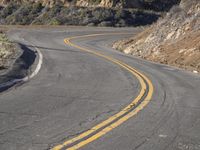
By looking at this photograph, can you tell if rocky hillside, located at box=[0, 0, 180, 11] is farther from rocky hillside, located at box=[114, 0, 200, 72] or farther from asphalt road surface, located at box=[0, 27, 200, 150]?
asphalt road surface, located at box=[0, 27, 200, 150]

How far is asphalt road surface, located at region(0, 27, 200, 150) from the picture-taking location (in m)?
7.59

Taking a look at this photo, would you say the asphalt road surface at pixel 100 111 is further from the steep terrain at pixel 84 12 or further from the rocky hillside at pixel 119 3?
the rocky hillside at pixel 119 3

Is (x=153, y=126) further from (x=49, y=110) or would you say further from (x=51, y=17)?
(x=51, y=17)

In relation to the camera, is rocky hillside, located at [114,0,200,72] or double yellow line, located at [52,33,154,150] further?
rocky hillside, located at [114,0,200,72]

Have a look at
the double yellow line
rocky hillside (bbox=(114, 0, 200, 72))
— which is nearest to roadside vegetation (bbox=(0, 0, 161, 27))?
rocky hillside (bbox=(114, 0, 200, 72))

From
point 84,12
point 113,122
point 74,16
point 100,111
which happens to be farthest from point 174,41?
point 84,12

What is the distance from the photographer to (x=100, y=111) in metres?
9.78

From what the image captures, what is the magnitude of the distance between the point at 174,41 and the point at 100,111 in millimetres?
17411

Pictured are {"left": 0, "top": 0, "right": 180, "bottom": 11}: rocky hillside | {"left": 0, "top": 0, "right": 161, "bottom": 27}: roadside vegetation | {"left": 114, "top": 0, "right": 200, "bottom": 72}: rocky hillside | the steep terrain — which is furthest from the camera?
{"left": 0, "top": 0, "right": 180, "bottom": 11}: rocky hillside

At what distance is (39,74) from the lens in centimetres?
1514

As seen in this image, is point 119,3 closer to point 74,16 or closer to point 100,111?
point 74,16

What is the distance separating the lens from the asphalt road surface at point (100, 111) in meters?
7.59

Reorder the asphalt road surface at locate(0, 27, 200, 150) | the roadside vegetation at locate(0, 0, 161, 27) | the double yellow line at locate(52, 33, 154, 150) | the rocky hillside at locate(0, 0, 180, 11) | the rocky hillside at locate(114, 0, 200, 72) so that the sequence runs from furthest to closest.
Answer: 1. the rocky hillside at locate(0, 0, 180, 11)
2. the roadside vegetation at locate(0, 0, 161, 27)
3. the rocky hillside at locate(114, 0, 200, 72)
4. the asphalt road surface at locate(0, 27, 200, 150)
5. the double yellow line at locate(52, 33, 154, 150)

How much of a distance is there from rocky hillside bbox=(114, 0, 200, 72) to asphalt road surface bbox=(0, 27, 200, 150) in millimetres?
6741
